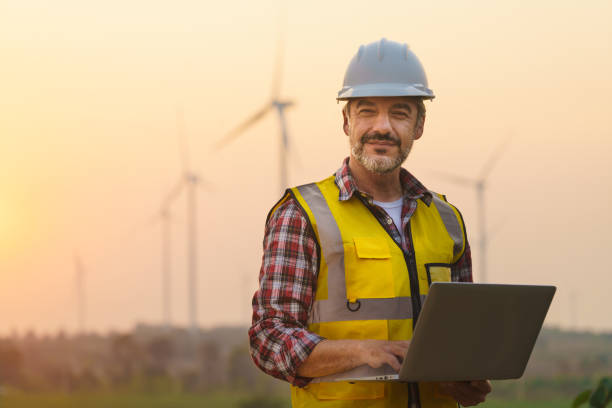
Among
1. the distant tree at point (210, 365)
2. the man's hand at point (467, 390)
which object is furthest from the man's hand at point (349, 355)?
the distant tree at point (210, 365)

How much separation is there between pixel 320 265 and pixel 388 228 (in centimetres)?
48

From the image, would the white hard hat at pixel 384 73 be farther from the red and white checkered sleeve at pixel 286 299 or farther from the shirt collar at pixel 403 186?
the red and white checkered sleeve at pixel 286 299

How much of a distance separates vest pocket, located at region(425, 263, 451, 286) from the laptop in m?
0.61

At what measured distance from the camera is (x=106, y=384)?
71062 millimetres

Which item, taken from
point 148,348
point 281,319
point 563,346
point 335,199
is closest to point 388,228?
point 335,199

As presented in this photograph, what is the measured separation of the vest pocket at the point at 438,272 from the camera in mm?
5355

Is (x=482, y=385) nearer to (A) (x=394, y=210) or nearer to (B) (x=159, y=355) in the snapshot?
(A) (x=394, y=210)

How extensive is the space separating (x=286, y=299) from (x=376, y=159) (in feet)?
3.00

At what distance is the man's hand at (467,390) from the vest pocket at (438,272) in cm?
56

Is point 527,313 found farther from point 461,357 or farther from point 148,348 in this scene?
point 148,348

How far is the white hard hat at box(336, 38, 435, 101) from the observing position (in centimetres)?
540

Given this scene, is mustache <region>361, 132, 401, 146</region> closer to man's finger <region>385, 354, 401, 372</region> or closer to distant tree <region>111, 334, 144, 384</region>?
man's finger <region>385, 354, 401, 372</region>

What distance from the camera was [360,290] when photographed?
507 centimetres

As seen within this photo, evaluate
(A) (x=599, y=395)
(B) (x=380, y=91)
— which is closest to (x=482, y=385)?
(B) (x=380, y=91)
